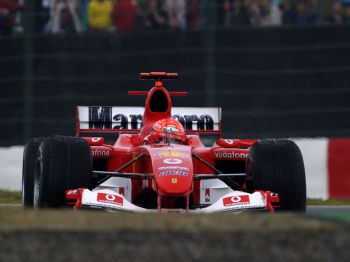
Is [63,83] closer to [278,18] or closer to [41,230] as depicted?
Answer: [278,18]

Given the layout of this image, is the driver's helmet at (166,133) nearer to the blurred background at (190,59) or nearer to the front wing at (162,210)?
the front wing at (162,210)

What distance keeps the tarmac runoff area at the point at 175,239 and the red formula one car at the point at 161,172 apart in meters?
1.95

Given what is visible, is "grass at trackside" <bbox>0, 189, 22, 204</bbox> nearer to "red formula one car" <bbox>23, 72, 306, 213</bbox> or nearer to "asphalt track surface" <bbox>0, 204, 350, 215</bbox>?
"asphalt track surface" <bbox>0, 204, 350, 215</bbox>

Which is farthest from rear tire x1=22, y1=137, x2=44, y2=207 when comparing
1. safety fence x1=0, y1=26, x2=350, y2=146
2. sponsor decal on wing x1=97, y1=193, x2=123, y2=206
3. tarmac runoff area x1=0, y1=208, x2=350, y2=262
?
tarmac runoff area x1=0, y1=208, x2=350, y2=262

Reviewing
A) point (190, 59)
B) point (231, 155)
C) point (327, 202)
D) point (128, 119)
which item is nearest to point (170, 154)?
point (231, 155)

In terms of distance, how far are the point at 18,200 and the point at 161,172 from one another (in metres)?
3.66

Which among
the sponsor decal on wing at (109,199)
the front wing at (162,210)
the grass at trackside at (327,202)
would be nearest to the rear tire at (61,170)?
the front wing at (162,210)

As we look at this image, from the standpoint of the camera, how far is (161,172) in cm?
835

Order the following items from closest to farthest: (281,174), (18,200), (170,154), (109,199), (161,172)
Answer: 1. (109,199)
2. (161,172)
3. (170,154)
4. (281,174)
5. (18,200)

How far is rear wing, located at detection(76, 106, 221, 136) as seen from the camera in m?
10.7

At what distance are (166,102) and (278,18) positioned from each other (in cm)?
295

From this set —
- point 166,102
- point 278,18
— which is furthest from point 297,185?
point 278,18

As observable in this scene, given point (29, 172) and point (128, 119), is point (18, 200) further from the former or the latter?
point (29, 172)

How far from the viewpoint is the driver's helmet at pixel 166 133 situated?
9.28 metres
